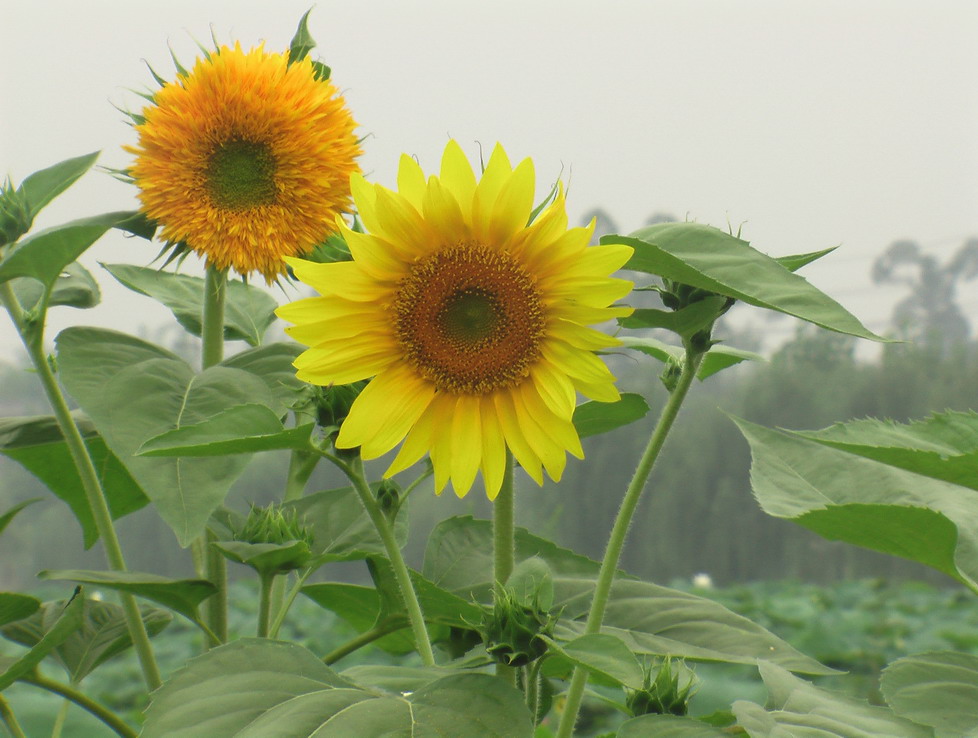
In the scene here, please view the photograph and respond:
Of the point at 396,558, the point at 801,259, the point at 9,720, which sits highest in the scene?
the point at 801,259

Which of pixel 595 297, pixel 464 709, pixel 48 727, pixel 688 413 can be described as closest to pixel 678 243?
pixel 595 297

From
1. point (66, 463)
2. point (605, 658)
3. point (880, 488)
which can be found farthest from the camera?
point (66, 463)

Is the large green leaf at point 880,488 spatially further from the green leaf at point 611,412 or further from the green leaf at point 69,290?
the green leaf at point 69,290

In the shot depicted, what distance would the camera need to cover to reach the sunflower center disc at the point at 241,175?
440 millimetres

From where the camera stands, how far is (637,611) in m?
0.38

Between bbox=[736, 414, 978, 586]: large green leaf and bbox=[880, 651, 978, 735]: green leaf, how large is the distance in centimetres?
3

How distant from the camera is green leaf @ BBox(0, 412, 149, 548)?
463 millimetres

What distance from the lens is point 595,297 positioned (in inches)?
13.0

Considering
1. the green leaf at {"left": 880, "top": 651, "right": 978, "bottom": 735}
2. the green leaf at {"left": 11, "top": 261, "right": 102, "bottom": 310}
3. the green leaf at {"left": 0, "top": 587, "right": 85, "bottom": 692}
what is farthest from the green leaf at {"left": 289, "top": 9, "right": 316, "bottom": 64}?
the green leaf at {"left": 880, "top": 651, "right": 978, "bottom": 735}

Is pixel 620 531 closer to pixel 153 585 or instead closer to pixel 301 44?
pixel 153 585

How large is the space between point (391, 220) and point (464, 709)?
0.15 m

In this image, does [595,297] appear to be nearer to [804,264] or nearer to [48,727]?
[804,264]

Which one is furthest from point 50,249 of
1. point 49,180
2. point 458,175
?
point 458,175

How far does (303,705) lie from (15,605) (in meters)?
0.18
